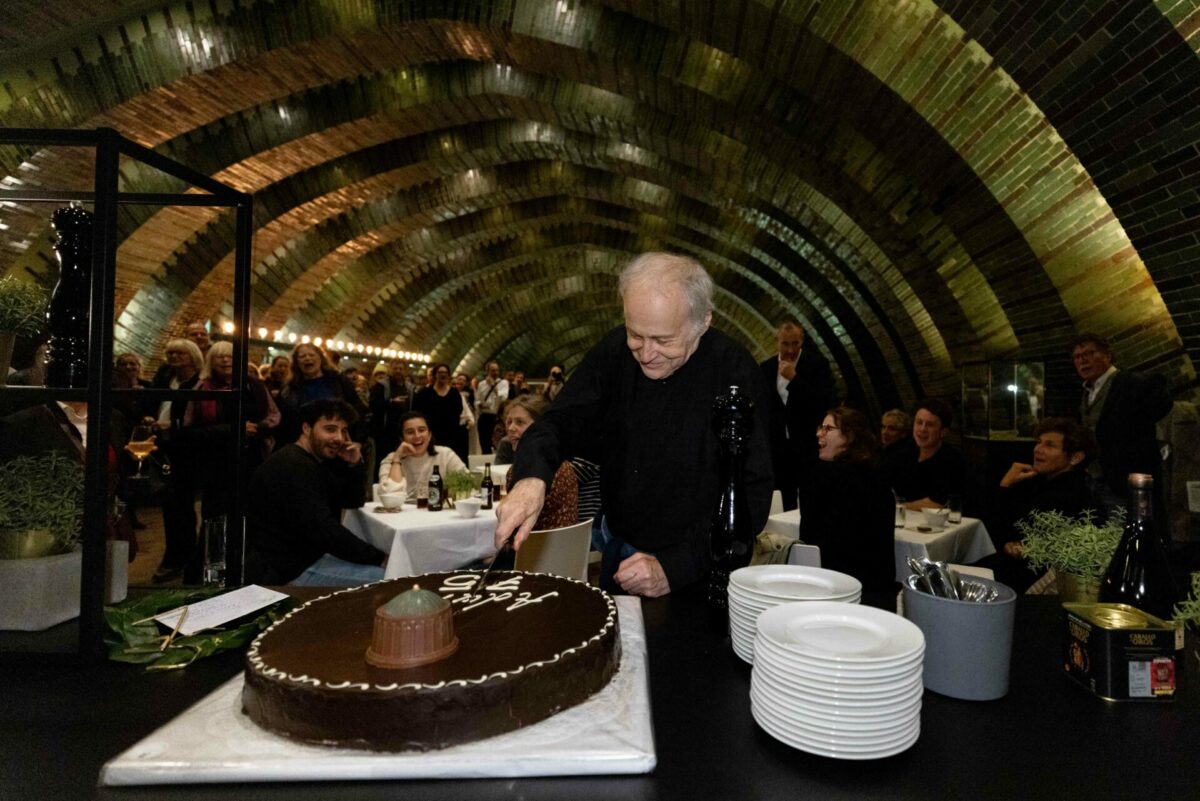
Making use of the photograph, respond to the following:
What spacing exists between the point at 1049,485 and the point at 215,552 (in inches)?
145

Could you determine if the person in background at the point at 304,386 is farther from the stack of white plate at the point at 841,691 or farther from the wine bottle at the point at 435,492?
the stack of white plate at the point at 841,691

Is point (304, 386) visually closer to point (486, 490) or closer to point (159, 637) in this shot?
point (486, 490)

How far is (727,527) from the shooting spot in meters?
1.32

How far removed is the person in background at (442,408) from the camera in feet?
23.7

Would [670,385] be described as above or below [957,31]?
below

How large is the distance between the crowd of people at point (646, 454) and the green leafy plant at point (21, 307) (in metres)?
0.25

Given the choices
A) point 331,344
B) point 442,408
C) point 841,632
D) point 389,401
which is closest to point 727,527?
point 841,632

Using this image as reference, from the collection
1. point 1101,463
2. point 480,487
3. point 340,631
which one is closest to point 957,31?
point 1101,463

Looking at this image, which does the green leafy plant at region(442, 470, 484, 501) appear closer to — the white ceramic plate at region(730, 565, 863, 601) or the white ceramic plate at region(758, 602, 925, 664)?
the white ceramic plate at region(730, 565, 863, 601)

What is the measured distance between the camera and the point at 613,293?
2192 cm

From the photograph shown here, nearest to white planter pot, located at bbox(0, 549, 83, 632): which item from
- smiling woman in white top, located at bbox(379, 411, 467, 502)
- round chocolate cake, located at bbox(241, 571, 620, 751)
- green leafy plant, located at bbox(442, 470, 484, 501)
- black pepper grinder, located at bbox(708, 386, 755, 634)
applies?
round chocolate cake, located at bbox(241, 571, 620, 751)

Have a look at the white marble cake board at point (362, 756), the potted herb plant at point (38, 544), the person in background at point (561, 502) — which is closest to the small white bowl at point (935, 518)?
the person in background at point (561, 502)

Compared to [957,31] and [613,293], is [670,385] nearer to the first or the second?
[957,31]

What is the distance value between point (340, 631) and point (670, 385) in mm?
1117
